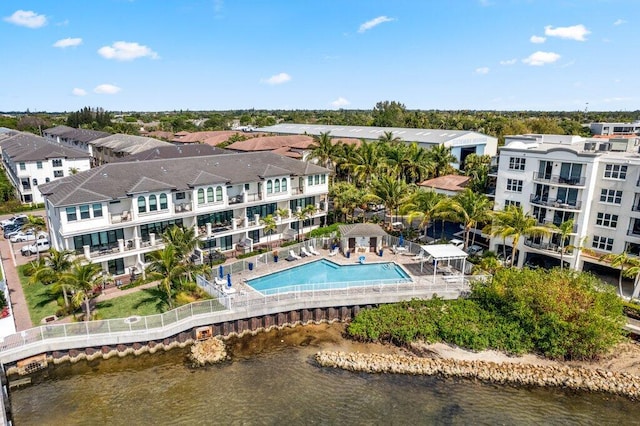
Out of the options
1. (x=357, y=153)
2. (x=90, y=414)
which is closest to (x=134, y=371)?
(x=90, y=414)

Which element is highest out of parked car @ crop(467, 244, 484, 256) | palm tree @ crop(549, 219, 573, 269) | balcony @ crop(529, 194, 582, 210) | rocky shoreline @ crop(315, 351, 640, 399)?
balcony @ crop(529, 194, 582, 210)

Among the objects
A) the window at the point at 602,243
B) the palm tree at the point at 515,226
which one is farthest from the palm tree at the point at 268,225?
the window at the point at 602,243

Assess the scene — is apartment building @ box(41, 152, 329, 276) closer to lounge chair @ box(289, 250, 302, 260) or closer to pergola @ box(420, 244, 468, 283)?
lounge chair @ box(289, 250, 302, 260)

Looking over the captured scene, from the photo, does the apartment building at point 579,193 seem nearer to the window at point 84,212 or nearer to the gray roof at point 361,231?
the gray roof at point 361,231

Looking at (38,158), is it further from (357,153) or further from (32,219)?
(357,153)

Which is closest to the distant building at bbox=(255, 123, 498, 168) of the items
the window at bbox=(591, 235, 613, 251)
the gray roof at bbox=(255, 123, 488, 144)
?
the gray roof at bbox=(255, 123, 488, 144)

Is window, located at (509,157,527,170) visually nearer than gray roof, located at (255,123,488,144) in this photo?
Yes

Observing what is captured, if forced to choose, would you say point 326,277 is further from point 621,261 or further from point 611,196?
point 611,196
